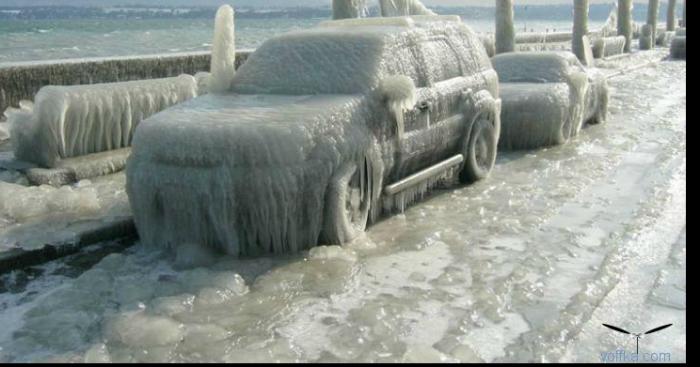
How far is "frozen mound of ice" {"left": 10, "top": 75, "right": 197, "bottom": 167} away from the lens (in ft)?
26.0

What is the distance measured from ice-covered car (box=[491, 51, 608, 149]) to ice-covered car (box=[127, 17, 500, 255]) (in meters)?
2.61

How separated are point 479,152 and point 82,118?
4755 mm

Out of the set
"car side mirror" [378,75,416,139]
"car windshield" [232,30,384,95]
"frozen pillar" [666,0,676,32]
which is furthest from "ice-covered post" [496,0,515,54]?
"frozen pillar" [666,0,676,32]

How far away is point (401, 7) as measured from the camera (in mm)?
13531

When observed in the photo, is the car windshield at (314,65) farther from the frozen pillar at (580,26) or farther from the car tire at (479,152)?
the frozen pillar at (580,26)

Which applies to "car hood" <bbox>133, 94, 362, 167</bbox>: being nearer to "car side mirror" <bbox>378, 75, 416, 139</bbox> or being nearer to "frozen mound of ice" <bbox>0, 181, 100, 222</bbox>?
"car side mirror" <bbox>378, 75, 416, 139</bbox>

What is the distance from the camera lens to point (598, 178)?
8344 millimetres

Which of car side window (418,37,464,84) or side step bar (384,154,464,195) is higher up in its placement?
car side window (418,37,464,84)

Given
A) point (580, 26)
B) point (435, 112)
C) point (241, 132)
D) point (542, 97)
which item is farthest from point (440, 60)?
point (580, 26)

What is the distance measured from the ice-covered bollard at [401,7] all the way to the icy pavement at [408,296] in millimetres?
7211

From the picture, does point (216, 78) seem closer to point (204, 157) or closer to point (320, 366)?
point (204, 157)

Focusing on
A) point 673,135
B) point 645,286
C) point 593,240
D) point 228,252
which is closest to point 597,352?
point 645,286

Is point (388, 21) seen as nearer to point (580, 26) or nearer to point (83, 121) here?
point (83, 121)

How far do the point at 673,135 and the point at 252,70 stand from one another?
295 inches
